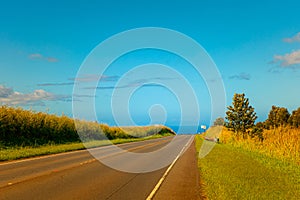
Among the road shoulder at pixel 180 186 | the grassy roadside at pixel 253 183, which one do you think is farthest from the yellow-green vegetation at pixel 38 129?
the grassy roadside at pixel 253 183

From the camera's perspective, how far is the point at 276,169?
14.2 metres

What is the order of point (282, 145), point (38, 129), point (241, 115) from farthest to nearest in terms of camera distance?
point (241, 115), point (38, 129), point (282, 145)

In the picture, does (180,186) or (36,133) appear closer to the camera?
(180,186)

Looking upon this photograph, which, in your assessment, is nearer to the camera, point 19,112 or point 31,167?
point 31,167

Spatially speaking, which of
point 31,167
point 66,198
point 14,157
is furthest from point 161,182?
point 14,157

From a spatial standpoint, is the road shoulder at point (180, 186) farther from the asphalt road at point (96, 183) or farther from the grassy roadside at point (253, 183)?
the grassy roadside at point (253, 183)

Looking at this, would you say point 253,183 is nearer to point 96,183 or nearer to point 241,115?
point 96,183

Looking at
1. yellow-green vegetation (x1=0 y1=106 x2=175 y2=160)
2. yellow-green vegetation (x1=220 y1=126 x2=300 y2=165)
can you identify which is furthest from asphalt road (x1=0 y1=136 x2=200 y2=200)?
yellow-green vegetation (x1=220 y1=126 x2=300 y2=165)

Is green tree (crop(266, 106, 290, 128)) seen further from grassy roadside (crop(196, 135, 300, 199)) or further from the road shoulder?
the road shoulder

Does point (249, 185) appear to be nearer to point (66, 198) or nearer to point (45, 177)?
point (66, 198)

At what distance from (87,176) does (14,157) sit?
23.8ft

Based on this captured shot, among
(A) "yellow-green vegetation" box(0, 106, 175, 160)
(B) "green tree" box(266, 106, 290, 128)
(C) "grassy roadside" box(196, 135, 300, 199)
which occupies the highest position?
(B) "green tree" box(266, 106, 290, 128)

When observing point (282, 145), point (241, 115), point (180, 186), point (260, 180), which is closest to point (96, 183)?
point (180, 186)

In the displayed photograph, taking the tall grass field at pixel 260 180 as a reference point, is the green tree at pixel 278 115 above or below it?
above
